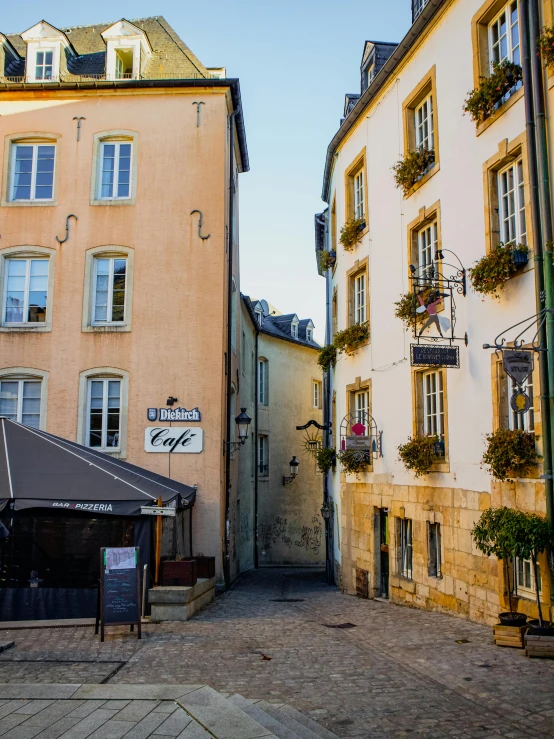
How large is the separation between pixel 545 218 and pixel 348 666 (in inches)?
249

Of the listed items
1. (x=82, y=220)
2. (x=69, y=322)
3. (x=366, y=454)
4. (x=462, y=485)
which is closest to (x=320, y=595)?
(x=366, y=454)

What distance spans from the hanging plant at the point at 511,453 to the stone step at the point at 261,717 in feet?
16.4

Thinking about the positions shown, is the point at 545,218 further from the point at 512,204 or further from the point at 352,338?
the point at 352,338

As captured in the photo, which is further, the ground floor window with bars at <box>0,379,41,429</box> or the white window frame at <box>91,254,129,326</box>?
the white window frame at <box>91,254,129,326</box>

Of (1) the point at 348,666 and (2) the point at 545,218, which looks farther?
(2) the point at 545,218

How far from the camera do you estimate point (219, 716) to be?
639cm

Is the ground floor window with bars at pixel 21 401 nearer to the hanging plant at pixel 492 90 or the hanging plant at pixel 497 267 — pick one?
the hanging plant at pixel 497 267

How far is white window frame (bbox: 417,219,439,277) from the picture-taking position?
14.1m

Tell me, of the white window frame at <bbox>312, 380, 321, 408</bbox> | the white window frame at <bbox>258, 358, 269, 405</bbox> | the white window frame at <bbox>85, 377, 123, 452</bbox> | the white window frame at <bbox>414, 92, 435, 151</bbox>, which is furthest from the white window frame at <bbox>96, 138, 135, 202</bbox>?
the white window frame at <bbox>312, 380, 321, 408</bbox>

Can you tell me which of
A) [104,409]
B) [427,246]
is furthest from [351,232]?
[104,409]

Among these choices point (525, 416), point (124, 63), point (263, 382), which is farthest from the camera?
point (263, 382)

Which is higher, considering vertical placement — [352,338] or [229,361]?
[352,338]

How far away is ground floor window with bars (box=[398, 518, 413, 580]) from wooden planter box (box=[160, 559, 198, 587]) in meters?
4.39

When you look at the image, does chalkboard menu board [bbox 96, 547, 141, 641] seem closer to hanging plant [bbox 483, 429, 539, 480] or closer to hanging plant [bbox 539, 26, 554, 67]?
Answer: hanging plant [bbox 483, 429, 539, 480]
